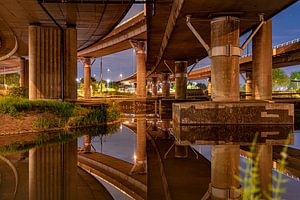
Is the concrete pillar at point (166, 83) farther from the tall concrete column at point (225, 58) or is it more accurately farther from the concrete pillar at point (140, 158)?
the concrete pillar at point (140, 158)

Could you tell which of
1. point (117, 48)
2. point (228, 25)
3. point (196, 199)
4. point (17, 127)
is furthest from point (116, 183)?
point (117, 48)

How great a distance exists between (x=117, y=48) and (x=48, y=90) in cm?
3730

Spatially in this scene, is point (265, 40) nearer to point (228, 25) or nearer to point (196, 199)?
point (228, 25)

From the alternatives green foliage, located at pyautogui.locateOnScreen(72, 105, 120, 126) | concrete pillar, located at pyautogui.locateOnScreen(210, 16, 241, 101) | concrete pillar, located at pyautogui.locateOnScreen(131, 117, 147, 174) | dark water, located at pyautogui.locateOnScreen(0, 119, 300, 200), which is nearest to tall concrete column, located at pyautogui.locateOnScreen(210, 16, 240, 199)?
concrete pillar, located at pyautogui.locateOnScreen(210, 16, 241, 101)

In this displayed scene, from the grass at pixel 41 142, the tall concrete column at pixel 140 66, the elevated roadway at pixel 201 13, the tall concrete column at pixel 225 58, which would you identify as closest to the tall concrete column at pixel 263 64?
the elevated roadway at pixel 201 13

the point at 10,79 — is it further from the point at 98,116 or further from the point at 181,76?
the point at 98,116

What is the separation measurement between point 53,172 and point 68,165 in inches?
41.7

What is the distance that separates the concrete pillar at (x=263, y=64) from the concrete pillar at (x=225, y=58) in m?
11.1

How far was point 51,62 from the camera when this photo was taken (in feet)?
93.4

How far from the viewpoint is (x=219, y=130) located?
18656 mm

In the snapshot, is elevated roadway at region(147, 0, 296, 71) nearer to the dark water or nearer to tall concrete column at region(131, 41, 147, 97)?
the dark water

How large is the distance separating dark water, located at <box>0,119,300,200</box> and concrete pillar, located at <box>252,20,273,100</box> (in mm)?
16166

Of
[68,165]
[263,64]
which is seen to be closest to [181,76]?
[263,64]

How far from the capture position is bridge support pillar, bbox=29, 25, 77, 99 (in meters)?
28.2
